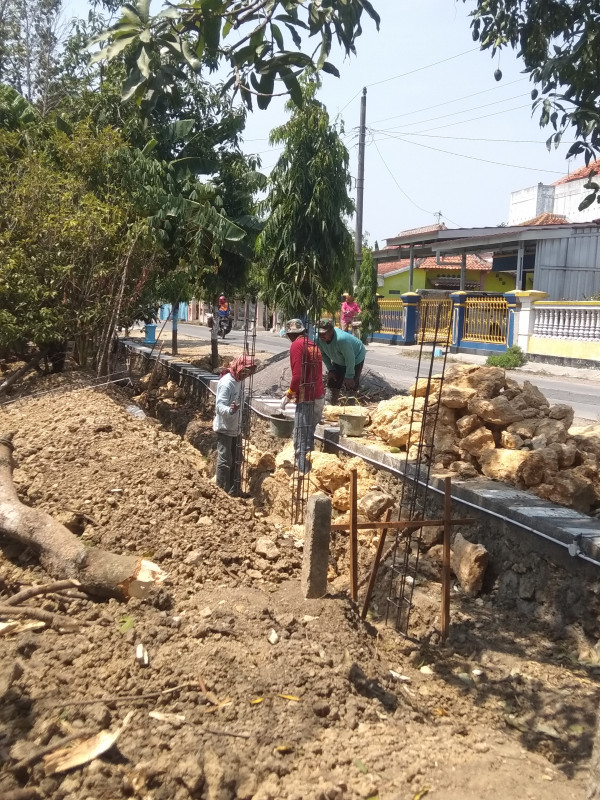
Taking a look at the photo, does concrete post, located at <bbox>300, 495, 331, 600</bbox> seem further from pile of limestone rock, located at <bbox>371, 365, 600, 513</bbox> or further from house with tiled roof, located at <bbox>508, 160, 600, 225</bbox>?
house with tiled roof, located at <bbox>508, 160, 600, 225</bbox>

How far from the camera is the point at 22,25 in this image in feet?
59.6

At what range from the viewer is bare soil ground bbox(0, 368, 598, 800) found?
114 inches

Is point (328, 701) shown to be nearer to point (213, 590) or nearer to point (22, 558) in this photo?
point (213, 590)

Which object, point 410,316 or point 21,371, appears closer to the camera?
point 21,371

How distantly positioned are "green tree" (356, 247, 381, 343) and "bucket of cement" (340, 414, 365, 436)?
1480 cm

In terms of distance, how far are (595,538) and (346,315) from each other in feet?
46.0

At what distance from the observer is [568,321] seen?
57.9 ft

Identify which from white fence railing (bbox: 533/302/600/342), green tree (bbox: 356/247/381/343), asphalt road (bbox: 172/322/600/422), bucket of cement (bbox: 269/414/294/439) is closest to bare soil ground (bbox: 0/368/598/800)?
bucket of cement (bbox: 269/414/294/439)

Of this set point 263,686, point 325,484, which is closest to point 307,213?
point 325,484

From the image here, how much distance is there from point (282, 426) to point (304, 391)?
4.94 ft

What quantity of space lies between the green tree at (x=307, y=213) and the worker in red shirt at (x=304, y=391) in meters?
→ 2.76

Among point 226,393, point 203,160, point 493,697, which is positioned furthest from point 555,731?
point 203,160

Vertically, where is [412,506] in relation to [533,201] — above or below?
below

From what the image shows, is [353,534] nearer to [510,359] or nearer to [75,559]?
[75,559]
